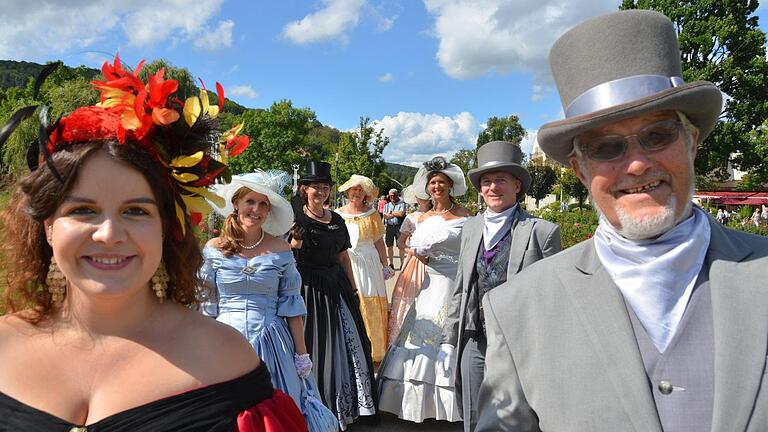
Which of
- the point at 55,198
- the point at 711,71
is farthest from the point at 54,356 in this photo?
the point at 711,71

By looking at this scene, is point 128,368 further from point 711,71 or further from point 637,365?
point 711,71

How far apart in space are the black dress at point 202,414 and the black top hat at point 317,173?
3.66 m

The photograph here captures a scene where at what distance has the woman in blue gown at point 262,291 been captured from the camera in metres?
3.62

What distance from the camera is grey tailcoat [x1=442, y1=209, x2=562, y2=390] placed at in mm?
3879

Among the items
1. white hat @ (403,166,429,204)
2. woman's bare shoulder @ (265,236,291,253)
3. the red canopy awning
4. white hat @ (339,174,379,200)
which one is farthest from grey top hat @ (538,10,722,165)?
the red canopy awning

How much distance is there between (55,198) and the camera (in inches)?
63.2

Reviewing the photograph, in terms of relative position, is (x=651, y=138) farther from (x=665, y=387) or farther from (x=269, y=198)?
(x=269, y=198)

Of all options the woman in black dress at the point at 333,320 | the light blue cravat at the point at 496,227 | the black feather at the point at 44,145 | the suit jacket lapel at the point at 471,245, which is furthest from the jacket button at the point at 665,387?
the woman in black dress at the point at 333,320

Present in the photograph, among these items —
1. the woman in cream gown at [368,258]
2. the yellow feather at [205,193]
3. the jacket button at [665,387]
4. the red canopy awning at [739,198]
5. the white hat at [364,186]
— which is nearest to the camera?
the jacket button at [665,387]

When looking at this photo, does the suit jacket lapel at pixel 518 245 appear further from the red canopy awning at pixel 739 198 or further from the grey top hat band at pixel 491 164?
the red canopy awning at pixel 739 198

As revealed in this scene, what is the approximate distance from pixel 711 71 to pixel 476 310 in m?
26.7

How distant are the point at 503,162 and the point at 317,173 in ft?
6.43

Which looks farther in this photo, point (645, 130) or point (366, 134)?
point (366, 134)

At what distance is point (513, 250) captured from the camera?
3.91 metres
